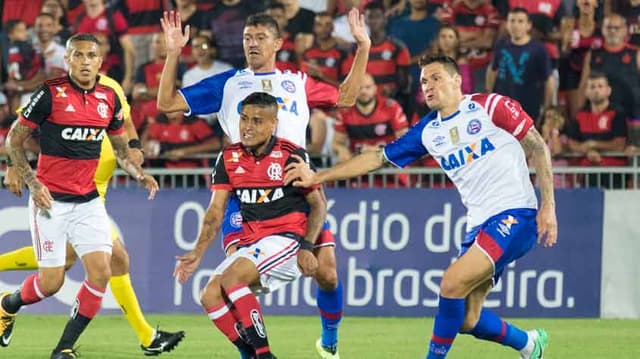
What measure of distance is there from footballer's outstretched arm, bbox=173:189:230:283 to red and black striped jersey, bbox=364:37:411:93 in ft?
22.2

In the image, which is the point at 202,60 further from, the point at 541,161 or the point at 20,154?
the point at 541,161

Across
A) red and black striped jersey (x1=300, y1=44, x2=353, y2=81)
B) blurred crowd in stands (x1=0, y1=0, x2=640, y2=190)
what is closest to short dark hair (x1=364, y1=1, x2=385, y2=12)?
blurred crowd in stands (x1=0, y1=0, x2=640, y2=190)

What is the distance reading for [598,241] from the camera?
15391mm

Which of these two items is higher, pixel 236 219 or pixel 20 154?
pixel 20 154

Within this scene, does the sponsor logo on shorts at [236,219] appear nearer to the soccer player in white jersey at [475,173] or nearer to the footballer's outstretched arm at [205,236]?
the footballer's outstretched arm at [205,236]

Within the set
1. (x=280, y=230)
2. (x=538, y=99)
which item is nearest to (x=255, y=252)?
(x=280, y=230)

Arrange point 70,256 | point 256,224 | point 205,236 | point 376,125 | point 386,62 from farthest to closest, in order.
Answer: point 386,62 < point 376,125 < point 70,256 < point 256,224 < point 205,236

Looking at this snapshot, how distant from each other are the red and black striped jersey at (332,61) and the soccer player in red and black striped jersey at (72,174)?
5692 millimetres

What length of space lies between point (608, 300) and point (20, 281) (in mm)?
6286

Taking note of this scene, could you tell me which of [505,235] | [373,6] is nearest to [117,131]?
[505,235]

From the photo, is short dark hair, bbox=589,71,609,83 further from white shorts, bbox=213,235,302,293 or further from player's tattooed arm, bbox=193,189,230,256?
player's tattooed arm, bbox=193,189,230,256

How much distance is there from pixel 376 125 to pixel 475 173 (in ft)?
20.0

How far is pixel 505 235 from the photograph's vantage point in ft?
32.5

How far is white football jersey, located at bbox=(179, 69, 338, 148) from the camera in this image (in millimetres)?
10766
